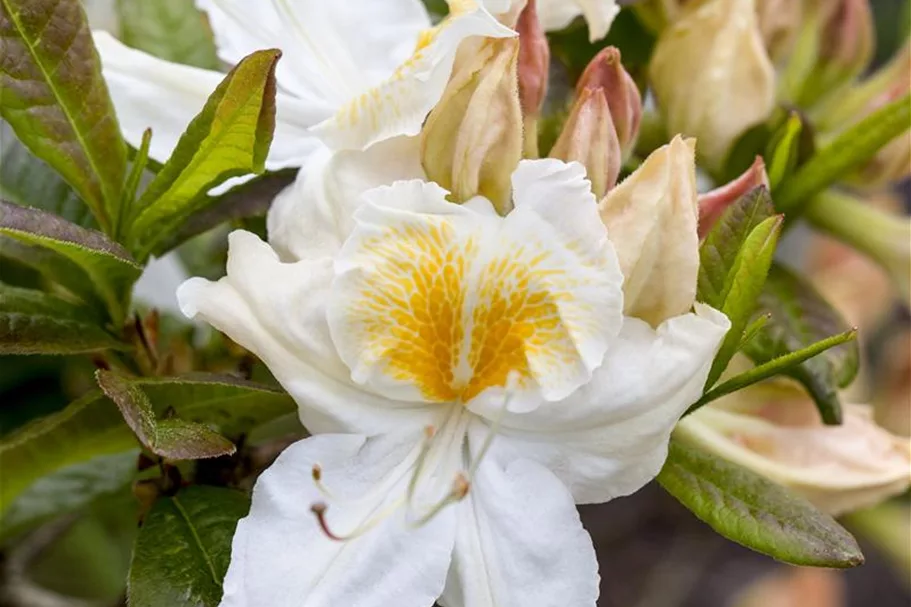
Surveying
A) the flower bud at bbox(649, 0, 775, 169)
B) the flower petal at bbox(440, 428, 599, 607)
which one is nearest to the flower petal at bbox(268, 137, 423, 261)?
the flower petal at bbox(440, 428, 599, 607)

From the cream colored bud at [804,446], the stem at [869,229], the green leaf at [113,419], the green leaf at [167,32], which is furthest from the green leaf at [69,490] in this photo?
the stem at [869,229]

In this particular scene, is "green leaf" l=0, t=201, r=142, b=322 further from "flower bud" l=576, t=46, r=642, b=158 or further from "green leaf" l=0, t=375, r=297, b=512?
"flower bud" l=576, t=46, r=642, b=158

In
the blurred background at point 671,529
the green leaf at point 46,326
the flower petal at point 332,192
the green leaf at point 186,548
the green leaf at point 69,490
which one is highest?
the green leaf at point 46,326

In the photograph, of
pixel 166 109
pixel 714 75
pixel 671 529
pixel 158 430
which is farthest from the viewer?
pixel 671 529

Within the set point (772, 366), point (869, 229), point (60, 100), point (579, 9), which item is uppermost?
point (60, 100)

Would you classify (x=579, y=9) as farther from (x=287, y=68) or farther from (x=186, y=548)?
(x=186, y=548)

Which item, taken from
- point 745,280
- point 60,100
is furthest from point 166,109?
point 745,280

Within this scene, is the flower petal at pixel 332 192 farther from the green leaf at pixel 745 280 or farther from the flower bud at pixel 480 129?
the green leaf at pixel 745 280

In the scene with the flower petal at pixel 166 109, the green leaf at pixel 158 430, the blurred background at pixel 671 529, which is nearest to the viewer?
the green leaf at pixel 158 430
